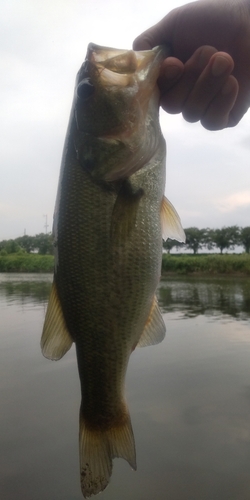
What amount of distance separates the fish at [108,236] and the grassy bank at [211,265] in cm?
4068

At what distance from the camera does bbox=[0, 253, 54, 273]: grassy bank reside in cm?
5853

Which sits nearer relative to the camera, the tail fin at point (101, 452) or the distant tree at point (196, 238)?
the tail fin at point (101, 452)

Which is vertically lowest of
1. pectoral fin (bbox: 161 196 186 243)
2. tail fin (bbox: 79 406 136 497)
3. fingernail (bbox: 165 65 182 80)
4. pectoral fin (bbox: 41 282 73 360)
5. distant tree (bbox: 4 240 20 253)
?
tail fin (bbox: 79 406 136 497)

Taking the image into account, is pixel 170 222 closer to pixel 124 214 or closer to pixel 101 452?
pixel 124 214

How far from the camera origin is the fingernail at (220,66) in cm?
204

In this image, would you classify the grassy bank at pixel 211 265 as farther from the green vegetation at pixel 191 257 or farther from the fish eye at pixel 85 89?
the fish eye at pixel 85 89

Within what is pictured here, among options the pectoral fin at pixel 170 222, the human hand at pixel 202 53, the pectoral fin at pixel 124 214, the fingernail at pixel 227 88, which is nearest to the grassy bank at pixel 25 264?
the human hand at pixel 202 53

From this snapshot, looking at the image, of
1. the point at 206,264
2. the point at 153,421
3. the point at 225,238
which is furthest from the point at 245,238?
the point at 153,421

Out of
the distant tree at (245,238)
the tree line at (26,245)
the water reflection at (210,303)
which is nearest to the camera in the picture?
the water reflection at (210,303)

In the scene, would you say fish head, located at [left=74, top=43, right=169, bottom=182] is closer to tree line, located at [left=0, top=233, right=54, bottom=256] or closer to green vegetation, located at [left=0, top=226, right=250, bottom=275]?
green vegetation, located at [left=0, top=226, right=250, bottom=275]

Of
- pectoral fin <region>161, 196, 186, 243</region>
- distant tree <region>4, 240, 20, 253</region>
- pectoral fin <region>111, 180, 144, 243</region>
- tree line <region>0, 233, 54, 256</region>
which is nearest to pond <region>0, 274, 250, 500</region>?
pectoral fin <region>161, 196, 186, 243</region>

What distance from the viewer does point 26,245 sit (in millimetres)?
78812

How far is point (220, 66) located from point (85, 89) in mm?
682

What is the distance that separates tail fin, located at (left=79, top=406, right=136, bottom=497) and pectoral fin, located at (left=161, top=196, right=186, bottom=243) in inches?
36.8
